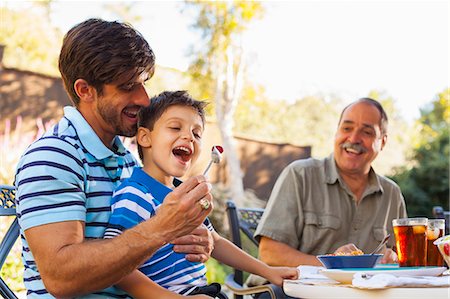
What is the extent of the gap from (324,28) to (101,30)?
10.8m

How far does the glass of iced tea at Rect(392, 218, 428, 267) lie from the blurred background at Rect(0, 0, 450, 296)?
5332 millimetres

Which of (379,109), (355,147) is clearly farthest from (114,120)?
(379,109)

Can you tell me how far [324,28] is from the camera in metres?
12.5

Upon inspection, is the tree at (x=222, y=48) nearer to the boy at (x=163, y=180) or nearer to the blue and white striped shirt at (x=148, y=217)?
the boy at (x=163, y=180)

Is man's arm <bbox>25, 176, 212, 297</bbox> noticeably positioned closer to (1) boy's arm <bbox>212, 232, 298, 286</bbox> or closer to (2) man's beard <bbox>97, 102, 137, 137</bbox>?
(2) man's beard <bbox>97, 102, 137, 137</bbox>

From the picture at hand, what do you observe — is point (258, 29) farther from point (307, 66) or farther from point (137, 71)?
point (137, 71)

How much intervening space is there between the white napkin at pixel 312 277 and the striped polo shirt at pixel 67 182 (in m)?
0.50

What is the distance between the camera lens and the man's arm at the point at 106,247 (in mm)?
1670

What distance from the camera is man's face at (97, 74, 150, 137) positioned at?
2.01m

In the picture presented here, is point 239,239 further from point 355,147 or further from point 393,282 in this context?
point 393,282

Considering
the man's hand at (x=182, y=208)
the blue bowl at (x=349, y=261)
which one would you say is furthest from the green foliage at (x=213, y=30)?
the man's hand at (x=182, y=208)

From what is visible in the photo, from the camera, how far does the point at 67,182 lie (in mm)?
1808

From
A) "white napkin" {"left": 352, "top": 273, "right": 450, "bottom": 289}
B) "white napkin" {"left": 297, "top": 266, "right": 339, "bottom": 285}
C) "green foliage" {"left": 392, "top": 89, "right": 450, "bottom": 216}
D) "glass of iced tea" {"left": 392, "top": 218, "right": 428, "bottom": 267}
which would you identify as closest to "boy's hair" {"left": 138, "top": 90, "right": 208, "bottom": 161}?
"white napkin" {"left": 297, "top": 266, "right": 339, "bottom": 285}

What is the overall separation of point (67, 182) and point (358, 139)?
1814 mm
